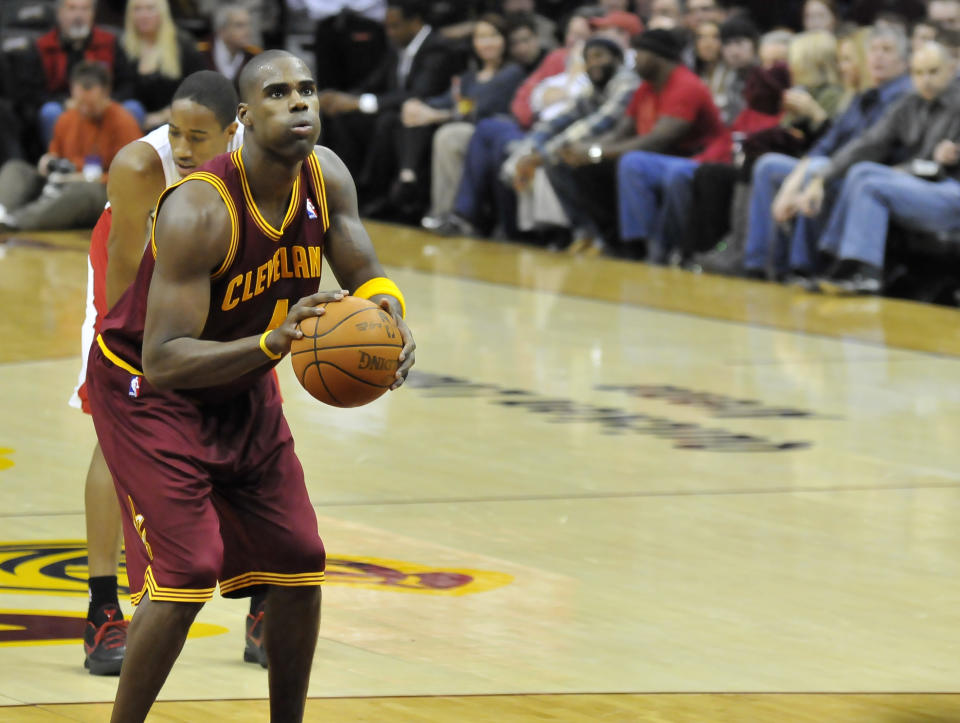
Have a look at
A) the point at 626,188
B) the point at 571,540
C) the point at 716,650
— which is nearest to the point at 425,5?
the point at 626,188

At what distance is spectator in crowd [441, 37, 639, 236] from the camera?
40.9 feet

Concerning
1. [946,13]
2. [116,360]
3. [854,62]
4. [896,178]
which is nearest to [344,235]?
[116,360]

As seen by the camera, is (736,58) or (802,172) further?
(736,58)

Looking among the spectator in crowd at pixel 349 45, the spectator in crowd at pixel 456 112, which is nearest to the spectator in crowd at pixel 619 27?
the spectator in crowd at pixel 456 112

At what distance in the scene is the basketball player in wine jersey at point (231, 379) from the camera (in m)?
3.67

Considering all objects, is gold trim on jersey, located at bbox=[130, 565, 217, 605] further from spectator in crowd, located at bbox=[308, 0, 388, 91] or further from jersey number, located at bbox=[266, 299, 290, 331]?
spectator in crowd, located at bbox=[308, 0, 388, 91]

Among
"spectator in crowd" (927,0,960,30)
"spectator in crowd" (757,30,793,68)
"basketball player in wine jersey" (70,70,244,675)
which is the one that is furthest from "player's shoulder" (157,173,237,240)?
"spectator in crowd" (757,30,793,68)

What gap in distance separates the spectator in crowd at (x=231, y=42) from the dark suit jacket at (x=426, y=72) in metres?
1.23

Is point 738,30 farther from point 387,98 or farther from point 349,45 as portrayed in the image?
point 349,45

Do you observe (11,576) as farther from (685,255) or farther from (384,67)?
(384,67)

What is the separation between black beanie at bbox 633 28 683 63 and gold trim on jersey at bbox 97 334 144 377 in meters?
8.24

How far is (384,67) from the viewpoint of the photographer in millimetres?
14617

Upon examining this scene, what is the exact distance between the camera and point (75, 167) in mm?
13266

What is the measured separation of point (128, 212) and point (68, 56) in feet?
34.9
